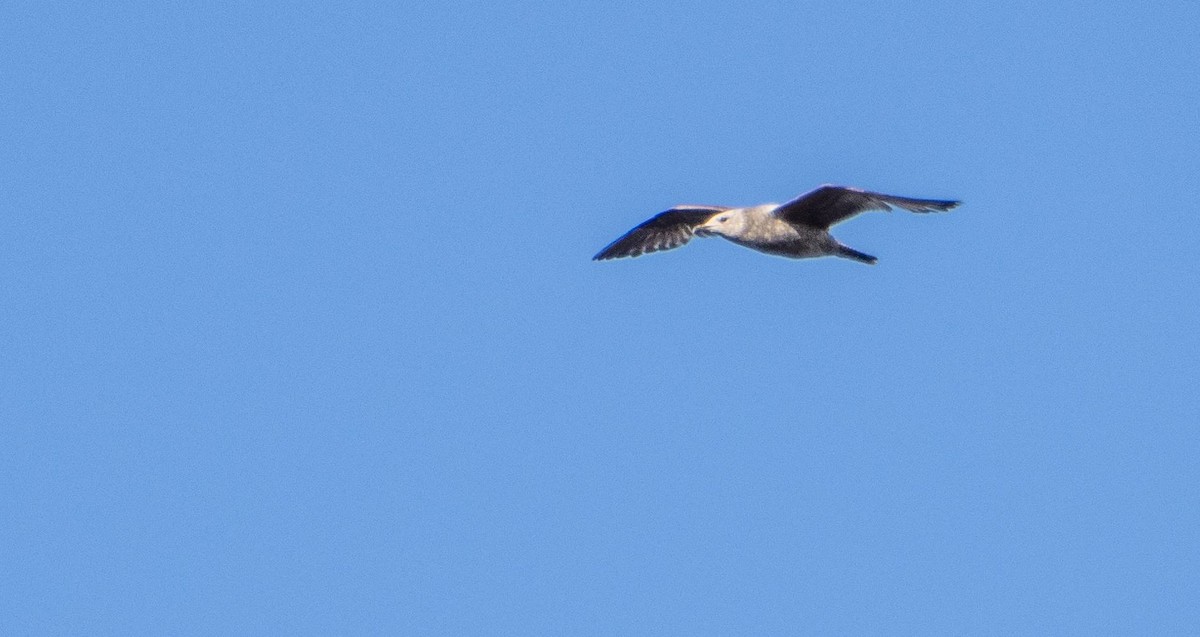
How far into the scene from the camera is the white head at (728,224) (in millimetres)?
19391

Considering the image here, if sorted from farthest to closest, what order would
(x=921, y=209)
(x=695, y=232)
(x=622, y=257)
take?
(x=622, y=257)
(x=695, y=232)
(x=921, y=209)

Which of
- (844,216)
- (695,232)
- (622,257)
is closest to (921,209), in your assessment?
(844,216)

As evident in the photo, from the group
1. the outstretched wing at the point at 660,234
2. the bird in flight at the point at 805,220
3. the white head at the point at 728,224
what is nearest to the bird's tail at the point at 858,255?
the bird in flight at the point at 805,220

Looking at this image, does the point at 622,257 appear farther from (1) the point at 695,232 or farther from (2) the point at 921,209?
(2) the point at 921,209

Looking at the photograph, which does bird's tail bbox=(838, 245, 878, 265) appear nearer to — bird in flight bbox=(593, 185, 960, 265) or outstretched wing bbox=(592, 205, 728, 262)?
bird in flight bbox=(593, 185, 960, 265)

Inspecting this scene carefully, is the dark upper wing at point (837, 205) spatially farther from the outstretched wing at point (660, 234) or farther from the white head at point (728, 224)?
the outstretched wing at point (660, 234)

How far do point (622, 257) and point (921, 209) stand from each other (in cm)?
489

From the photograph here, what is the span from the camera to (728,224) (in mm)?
19562

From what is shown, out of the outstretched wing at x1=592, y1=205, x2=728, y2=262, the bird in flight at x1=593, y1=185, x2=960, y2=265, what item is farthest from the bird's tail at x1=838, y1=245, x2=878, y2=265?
the outstretched wing at x1=592, y1=205, x2=728, y2=262

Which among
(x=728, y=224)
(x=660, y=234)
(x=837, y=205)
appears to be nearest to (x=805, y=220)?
(x=837, y=205)

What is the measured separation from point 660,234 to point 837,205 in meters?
3.80

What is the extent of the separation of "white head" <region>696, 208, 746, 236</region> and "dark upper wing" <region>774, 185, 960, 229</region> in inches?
20.7

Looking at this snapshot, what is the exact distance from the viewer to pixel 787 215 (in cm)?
1898

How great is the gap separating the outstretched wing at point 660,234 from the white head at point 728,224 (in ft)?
4.53
